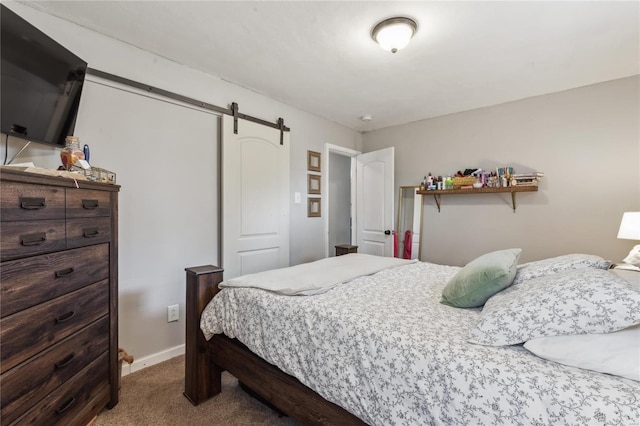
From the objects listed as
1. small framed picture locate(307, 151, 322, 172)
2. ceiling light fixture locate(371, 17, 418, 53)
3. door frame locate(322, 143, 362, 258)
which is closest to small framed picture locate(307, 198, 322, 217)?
door frame locate(322, 143, 362, 258)

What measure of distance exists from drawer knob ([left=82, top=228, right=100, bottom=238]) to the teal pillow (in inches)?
70.8

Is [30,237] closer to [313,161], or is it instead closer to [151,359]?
[151,359]

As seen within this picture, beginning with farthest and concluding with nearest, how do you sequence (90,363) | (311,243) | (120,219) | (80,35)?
1. (311,243)
2. (120,219)
3. (80,35)
4. (90,363)

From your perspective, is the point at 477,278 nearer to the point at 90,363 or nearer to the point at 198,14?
the point at 90,363

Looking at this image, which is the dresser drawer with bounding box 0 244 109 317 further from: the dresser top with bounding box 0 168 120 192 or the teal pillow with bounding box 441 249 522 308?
the teal pillow with bounding box 441 249 522 308

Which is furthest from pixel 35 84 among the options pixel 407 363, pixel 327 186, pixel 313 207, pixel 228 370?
pixel 327 186

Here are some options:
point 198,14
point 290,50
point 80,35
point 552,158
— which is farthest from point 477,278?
point 80,35

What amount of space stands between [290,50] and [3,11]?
4.91ft

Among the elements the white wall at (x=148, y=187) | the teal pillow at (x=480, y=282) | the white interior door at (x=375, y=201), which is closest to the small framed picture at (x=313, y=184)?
the white interior door at (x=375, y=201)

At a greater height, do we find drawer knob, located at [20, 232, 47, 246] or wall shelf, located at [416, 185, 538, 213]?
wall shelf, located at [416, 185, 538, 213]

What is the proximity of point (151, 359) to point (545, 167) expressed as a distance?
12.9 ft

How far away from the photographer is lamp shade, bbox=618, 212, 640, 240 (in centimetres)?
212

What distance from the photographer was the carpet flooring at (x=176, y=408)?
1570 millimetres

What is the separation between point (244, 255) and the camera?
8.97ft
